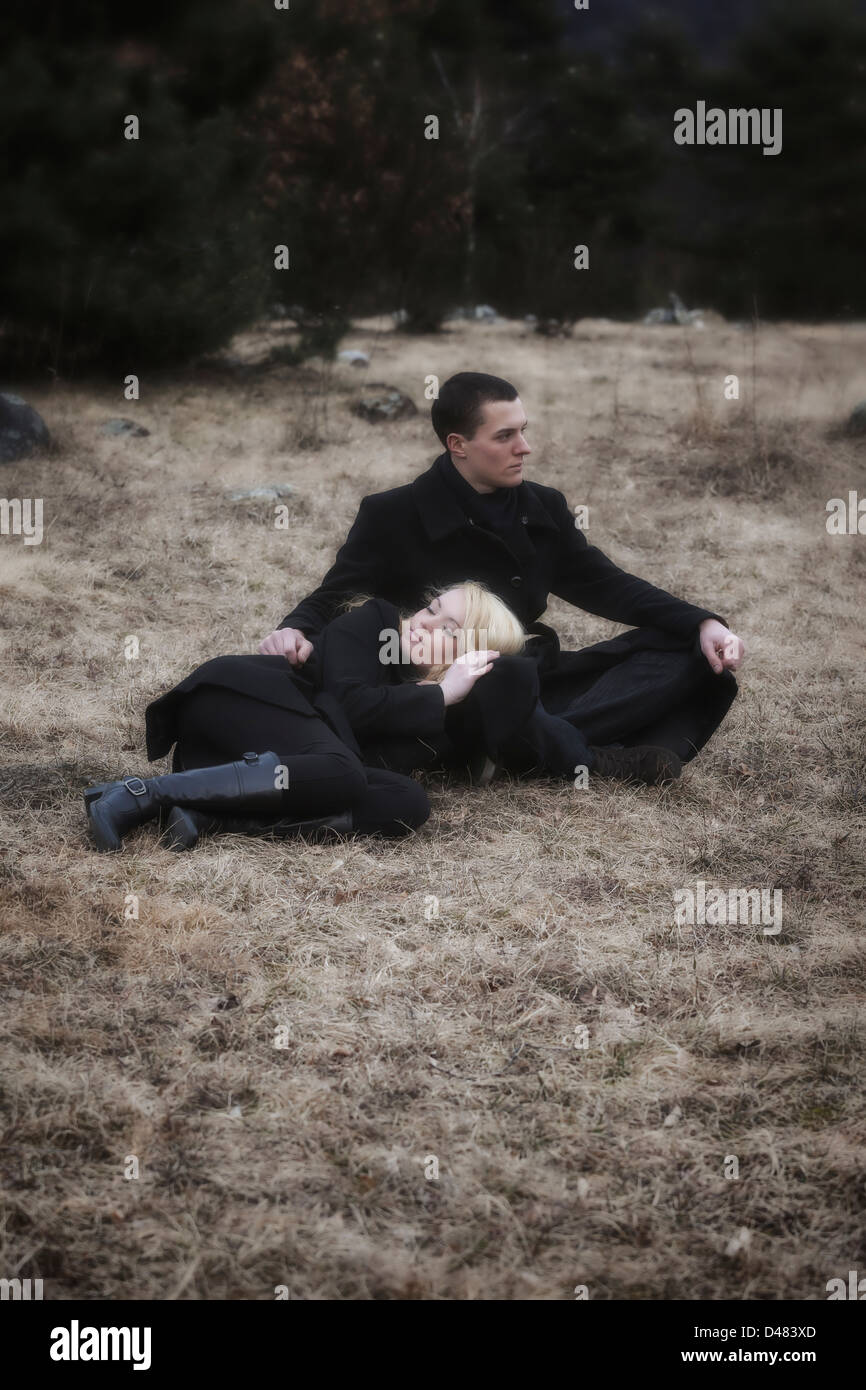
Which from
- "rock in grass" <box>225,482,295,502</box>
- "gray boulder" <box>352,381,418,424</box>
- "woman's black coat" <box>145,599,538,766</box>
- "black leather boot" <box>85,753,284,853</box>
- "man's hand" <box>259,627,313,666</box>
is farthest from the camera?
"gray boulder" <box>352,381,418,424</box>

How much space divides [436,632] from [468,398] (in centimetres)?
81

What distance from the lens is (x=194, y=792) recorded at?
316cm

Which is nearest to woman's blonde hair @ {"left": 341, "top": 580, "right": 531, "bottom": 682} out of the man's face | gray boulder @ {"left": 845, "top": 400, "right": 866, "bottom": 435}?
the man's face

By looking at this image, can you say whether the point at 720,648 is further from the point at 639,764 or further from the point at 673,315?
the point at 673,315

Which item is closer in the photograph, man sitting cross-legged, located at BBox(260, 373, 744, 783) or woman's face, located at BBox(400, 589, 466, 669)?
woman's face, located at BBox(400, 589, 466, 669)

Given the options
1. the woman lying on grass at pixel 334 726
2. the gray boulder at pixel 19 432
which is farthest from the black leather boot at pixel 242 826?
the gray boulder at pixel 19 432

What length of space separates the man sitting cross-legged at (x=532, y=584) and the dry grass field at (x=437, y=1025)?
0.19 m

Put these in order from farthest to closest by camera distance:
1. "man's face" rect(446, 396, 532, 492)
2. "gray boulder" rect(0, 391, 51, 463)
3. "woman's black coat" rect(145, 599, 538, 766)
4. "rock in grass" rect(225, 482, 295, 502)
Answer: "gray boulder" rect(0, 391, 51, 463) → "rock in grass" rect(225, 482, 295, 502) → "man's face" rect(446, 396, 532, 492) → "woman's black coat" rect(145, 599, 538, 766)

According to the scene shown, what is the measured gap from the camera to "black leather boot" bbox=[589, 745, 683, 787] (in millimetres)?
3729

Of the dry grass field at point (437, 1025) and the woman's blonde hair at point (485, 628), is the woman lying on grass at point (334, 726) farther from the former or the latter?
the dry grass field at point (437, 1025)

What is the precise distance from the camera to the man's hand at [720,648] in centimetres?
357

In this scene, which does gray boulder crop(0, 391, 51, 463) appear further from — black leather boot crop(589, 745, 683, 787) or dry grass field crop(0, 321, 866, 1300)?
black leather boot crop(589, 745, 683, 787)

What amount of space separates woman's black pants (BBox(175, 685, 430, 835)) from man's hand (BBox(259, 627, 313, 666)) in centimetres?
23

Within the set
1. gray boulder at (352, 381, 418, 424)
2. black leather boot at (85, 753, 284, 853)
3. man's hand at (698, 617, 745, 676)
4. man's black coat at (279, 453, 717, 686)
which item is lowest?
black leather boot at (85, 753, 284, 853)
